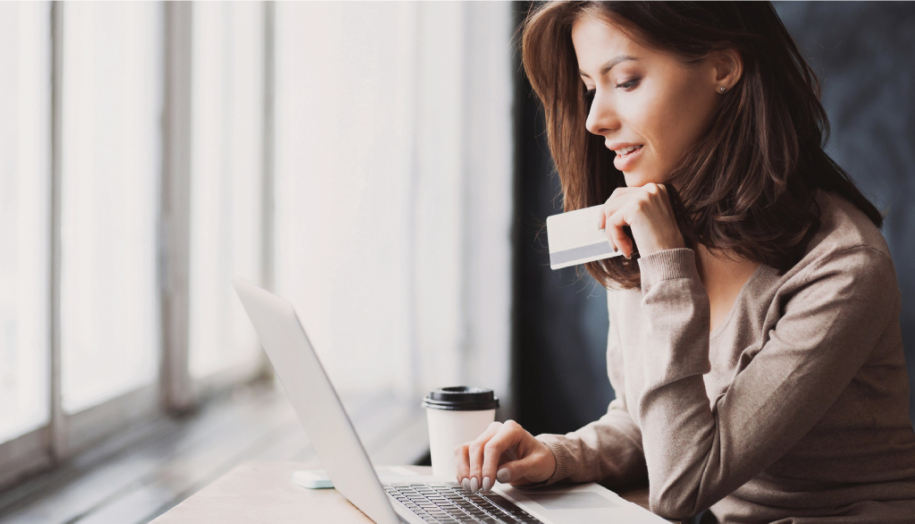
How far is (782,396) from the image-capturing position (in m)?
0.95

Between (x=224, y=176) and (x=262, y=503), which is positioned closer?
(x=262, y=503)

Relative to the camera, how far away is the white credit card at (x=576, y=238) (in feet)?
3.98

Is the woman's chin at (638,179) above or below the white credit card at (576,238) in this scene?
above

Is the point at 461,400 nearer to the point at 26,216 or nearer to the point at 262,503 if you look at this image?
the point at 262,503

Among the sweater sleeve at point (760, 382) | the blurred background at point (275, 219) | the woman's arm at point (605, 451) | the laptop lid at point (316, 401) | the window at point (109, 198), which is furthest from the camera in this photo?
the window at point (109, 198)

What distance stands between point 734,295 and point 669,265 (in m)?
0.16

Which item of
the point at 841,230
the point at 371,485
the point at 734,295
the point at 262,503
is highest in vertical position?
the point at 841,230

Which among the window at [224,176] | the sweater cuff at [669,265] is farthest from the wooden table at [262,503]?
the window at [224,176]

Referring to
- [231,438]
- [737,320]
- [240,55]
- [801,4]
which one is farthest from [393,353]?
[801,4]

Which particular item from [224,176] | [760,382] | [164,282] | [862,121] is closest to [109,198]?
[164,282]

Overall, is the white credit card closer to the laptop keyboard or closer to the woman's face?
the woman's face

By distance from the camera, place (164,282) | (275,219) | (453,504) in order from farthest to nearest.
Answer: (275,219) < (164,282) < (453,504)

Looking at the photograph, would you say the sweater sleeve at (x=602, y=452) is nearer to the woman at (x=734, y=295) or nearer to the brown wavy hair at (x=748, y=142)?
the woman at (x=734, y=295)

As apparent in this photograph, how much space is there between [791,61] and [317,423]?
2.70 feet
